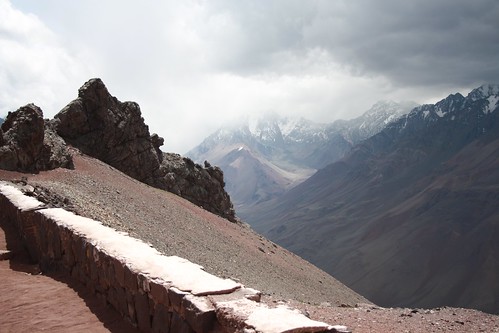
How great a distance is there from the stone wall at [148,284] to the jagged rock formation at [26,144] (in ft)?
64.6

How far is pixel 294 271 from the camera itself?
44656 millimetres

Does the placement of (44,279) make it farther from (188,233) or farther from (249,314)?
(188,233)

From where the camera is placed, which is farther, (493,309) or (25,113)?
(493,309)

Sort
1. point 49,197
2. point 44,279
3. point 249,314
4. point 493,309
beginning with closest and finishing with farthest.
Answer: point 249,314
point 44,279
point 49,197
point 493,309

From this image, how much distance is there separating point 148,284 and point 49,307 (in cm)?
301

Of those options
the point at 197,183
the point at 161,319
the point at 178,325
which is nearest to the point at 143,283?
the point at 161,319

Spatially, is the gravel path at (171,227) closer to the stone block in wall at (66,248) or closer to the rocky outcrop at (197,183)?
the rocky outcrop at (197,183)

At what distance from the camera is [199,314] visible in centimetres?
611

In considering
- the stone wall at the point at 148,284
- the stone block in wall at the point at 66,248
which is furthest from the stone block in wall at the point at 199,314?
the stone block in wall at the point at 66,248

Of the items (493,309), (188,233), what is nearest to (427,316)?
(188,233)

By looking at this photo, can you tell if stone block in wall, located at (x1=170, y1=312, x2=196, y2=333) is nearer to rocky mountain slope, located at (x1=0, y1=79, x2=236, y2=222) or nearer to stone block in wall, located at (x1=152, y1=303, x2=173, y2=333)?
stone block in wall, located at (x1=152, y1=303, x2=173, y2=333)

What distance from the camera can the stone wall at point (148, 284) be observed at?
19.1ft

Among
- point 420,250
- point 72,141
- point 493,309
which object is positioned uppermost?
point 72,141

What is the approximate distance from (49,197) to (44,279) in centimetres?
874
